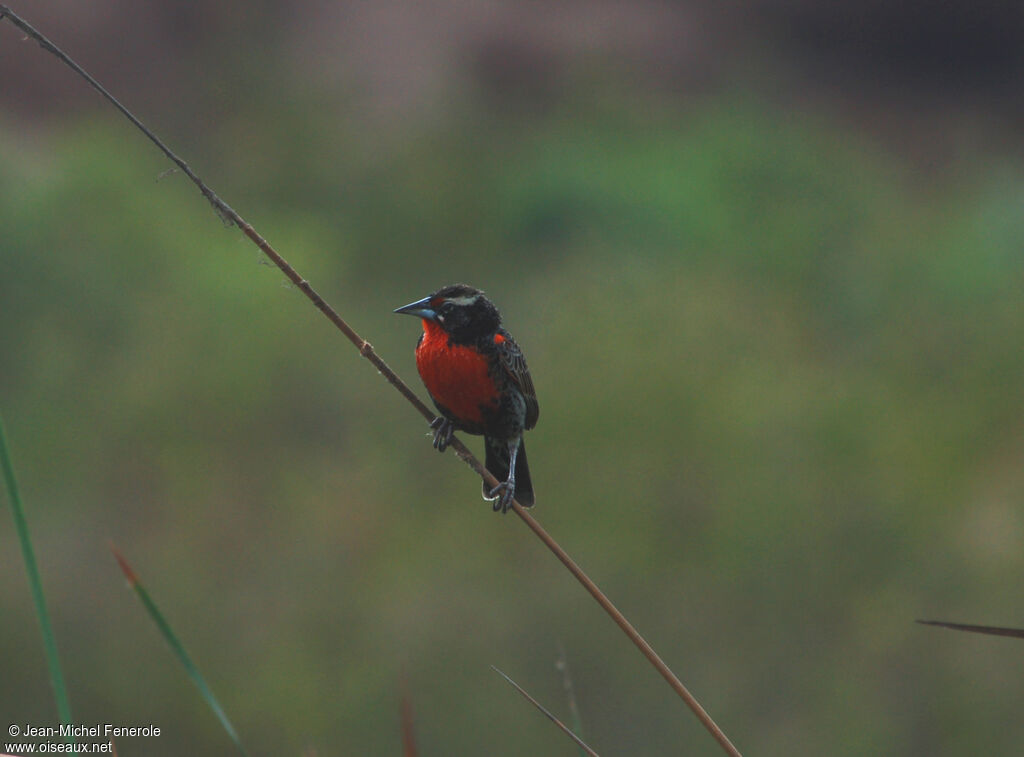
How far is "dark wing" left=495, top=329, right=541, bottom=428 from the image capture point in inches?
115

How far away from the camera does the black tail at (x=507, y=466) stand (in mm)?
3162

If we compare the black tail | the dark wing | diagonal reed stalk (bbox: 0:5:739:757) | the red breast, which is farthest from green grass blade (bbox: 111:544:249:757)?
the black tail

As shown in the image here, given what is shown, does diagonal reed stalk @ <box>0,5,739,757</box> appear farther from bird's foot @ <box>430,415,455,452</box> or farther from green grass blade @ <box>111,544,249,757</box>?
bird's foot @ <box>430,415,455,452</box>

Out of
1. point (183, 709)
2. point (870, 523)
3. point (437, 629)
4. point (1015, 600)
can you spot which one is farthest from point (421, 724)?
point (1015, 600)

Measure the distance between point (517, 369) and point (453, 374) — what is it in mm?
216

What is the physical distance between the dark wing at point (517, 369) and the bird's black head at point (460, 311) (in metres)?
0.10

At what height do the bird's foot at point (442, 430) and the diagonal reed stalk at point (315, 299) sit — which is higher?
the diagonal reed stalk at point (315, 299)

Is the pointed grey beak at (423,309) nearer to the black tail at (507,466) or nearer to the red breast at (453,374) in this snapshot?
the red breast at (453,374)

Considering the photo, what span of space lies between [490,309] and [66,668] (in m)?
4.34

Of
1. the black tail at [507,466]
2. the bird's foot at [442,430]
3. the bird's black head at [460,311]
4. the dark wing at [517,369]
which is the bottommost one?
the black tail at [507,466]

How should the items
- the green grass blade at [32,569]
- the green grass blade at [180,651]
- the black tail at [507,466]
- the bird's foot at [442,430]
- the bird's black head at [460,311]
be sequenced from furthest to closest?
the black tail at [507,466], the bird's foot at [442,430], the bird's black head at [460,311], the green grass blade at [180,651], the green grass blade at [32,569]

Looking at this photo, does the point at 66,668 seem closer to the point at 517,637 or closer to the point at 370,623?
the point at 370,623

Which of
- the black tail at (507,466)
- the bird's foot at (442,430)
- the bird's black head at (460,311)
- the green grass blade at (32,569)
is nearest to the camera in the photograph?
the green grass blade at (32,569)

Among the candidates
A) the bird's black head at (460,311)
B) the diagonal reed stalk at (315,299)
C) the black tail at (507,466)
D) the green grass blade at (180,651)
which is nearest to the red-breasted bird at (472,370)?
the bird's black head at (460,311)
